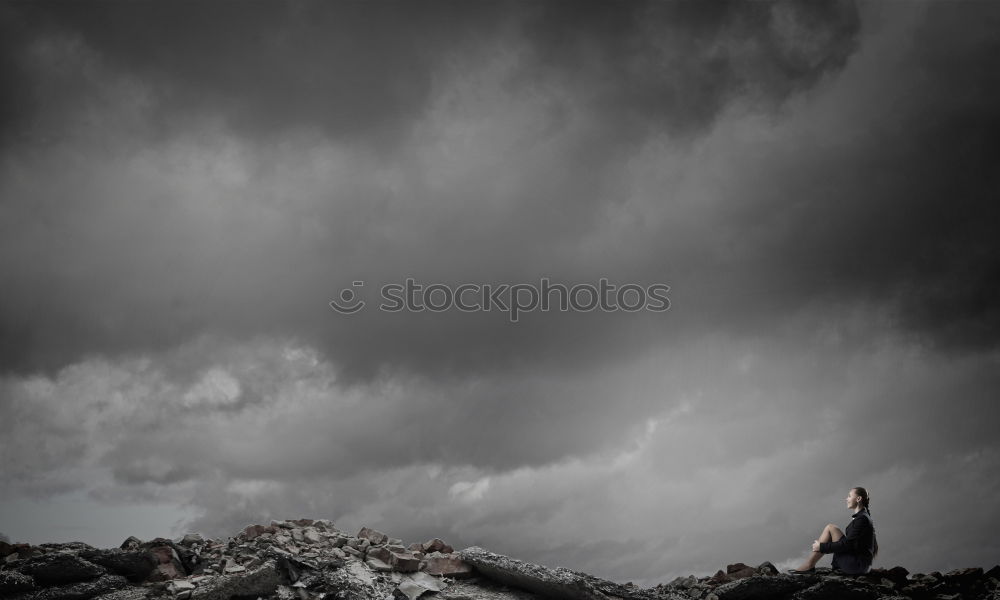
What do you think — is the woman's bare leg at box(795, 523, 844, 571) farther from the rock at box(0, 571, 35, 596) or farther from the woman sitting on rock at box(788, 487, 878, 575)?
the rock at box(0, 571, 35, 596)

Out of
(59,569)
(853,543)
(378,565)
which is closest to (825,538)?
(853,543)

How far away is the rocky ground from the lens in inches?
500

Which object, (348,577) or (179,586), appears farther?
(348,577)

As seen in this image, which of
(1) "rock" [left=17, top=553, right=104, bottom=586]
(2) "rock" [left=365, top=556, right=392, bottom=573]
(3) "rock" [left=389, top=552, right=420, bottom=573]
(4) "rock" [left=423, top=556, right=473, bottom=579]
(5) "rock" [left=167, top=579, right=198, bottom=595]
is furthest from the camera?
(4) "rock" [left=423, top=556, right=473, bottom=579]

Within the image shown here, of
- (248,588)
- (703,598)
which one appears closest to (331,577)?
(248,588)

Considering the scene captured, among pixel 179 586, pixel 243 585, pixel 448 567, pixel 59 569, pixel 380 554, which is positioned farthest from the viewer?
pixel 448 567

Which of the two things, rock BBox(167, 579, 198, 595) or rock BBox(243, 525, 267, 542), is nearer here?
rock BBox(167, 579, 198, 595)

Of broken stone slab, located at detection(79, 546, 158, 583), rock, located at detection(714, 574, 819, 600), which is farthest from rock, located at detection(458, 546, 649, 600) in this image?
broken stone slab, located at detection(79, 546, 158, 583)

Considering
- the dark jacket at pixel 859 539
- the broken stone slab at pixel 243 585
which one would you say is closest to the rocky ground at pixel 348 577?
the broken stone slab at pixel 243 585

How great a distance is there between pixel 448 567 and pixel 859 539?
869 centimetres

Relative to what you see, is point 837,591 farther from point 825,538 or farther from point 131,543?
point 131,543

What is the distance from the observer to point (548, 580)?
13594mm

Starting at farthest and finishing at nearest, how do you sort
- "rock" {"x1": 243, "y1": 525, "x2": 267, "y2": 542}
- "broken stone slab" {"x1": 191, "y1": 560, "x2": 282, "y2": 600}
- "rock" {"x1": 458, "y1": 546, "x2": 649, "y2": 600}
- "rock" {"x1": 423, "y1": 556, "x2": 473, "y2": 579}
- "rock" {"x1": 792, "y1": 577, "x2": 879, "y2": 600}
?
1. "rock" {"x1": 243, "y1": 525, "x2": 267, "y2": 542}
2. "rock" {"x1": 423, "y1": 556, "x2": 473, "y2": 579}
3. "rock" {"x1": 458, "y1": 546, "x2": 649, "y2": 600}
4. "rock" {"x1": 792, "y1": 577, "x2": 879, "y2": 600}
5. "broken stone slab" {"x1": 191, "y1": 560, "x2": 282, "y2": 600}

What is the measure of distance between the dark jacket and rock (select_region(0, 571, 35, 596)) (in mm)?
16409
